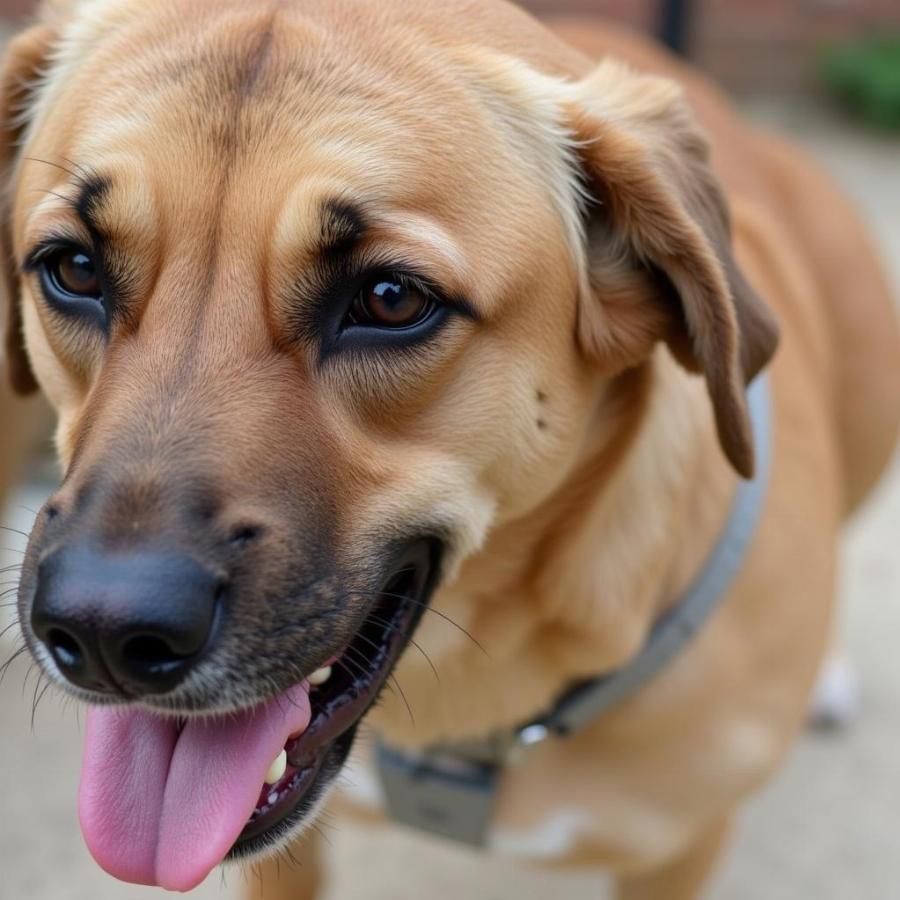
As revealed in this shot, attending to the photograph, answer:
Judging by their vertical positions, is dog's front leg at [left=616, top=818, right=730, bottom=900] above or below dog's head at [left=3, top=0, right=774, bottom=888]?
below

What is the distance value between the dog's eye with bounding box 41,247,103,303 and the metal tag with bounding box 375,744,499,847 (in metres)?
1.06

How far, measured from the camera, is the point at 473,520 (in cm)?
186

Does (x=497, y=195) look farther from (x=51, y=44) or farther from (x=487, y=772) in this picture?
(x=487, y=772)

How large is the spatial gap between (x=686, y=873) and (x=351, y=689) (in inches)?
46.6

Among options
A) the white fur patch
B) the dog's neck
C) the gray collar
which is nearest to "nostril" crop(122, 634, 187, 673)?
the dog's neck

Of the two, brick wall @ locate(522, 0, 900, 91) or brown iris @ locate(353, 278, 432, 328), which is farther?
brick wall @ locate(522, 0, 900, 91)

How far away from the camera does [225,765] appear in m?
1.78

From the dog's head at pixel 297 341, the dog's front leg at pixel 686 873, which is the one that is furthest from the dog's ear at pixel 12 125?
the dog's front leg at pixel 686 873

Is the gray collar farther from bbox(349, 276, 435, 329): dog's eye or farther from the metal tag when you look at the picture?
bbox(349, 276, 435, 329): dog's eye

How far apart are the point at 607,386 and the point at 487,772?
2.67 ft

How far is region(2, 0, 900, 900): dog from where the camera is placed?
1609mm

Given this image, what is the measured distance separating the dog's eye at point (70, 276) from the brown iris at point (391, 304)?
1.29ft

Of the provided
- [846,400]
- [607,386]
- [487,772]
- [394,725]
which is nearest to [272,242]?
[607,386]

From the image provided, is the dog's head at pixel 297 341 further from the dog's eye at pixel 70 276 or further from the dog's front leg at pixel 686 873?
the dog's front leg at pixel 686 873
